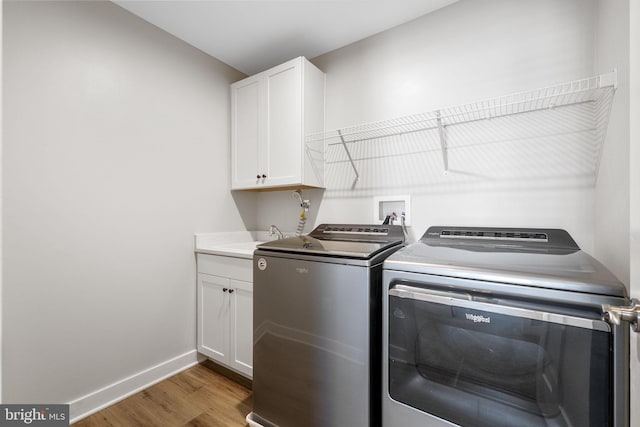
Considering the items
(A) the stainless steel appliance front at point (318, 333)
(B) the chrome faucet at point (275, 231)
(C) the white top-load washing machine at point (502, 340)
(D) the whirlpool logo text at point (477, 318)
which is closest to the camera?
(C) the white top-load washing machine at point (502, 340)

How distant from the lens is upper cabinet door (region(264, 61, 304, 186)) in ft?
6.91

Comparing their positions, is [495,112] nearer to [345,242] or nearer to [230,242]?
[345,242]

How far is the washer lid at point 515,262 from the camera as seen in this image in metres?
0.98

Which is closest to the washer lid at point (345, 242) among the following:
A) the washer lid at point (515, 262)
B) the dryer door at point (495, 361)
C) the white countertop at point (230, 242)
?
the washer lid at point (515, 262)

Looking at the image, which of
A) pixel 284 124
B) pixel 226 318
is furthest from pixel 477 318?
pixel 284 124

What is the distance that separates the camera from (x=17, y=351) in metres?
1.50

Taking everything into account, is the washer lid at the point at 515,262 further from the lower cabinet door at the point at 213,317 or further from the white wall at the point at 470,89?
the lower cabinet door at the point at 213,317

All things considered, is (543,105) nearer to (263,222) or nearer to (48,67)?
(263,222)

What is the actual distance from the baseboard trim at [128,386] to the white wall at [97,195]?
0.02 metres

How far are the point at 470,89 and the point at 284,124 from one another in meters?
1.19

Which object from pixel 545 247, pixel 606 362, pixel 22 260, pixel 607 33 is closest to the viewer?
pixel 606 362

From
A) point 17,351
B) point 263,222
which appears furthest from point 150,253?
point 263,222

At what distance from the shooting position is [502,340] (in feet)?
3.52

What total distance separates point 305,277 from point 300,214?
1003 mm
